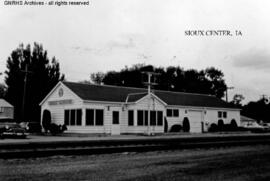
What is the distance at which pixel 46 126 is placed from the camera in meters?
33.0

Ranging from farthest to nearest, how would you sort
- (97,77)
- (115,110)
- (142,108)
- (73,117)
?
(97,77) < (142,108) < (115,110) < (73,117)

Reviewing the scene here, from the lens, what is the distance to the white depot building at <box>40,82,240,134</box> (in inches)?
1247

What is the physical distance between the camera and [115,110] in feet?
109

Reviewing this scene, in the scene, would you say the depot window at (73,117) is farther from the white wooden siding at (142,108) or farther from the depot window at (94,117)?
the white wooden siding at (142,108)

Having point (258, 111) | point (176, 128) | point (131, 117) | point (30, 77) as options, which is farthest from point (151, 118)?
point (258, 111)

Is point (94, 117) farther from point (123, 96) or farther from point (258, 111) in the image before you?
point (258, 111)

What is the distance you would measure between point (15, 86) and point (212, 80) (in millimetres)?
40306

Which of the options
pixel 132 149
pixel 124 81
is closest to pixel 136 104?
pixel 132 149

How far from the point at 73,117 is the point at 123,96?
18.5 ft

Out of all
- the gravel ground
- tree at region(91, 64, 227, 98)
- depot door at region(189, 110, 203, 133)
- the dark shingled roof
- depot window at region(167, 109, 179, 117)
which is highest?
tree at region(91, 64, 227, 98)

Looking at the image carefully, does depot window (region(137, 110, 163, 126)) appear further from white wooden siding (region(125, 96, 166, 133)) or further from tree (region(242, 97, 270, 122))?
tree (region(242, 97, 270, 122))

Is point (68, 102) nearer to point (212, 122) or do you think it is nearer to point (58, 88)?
point (58, 88)

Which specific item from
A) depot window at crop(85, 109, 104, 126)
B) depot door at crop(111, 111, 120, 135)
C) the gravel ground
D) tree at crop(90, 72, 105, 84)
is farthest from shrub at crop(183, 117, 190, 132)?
tree at crop(90, 72, 105, 84)

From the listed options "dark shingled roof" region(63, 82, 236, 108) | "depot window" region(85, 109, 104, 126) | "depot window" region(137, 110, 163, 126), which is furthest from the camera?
"depot window" region(137, 110, 163, 126)
